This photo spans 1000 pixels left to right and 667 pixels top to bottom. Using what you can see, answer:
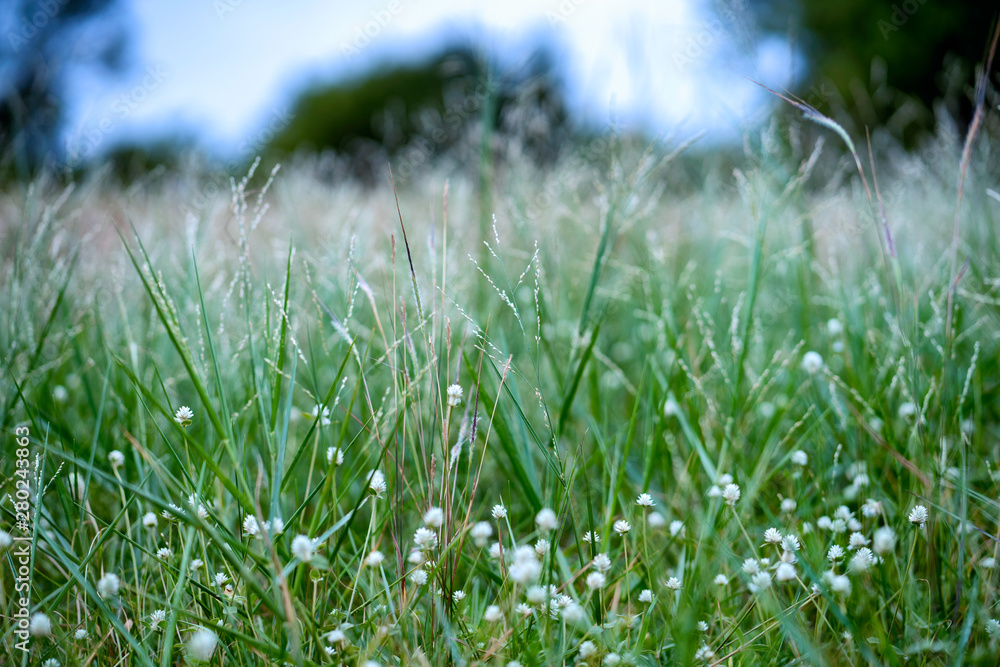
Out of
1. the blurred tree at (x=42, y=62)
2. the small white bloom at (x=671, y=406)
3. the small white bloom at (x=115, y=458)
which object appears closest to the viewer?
the small white bloom at (x=115, y=458)

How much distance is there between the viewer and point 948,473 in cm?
122

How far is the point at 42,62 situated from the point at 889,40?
40.3 feet

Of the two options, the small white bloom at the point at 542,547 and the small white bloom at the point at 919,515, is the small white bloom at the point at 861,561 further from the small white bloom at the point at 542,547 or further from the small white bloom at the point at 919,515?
the small white bloom at the point at 542,547

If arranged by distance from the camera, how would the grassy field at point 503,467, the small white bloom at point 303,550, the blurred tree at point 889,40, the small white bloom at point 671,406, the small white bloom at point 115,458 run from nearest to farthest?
the small white bloom at point 303,550, the grassy field at point 503,467, the small white bloom at point 115,458, the small white bloom at point 671,406, the blurred tree at point 889,40

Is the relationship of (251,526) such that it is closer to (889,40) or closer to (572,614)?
(572,614)

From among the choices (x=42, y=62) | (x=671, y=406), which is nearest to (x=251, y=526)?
(x=671, y=406)

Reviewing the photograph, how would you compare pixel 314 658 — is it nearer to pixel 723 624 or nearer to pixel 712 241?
pixel 723 624

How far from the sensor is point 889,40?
33.2ft

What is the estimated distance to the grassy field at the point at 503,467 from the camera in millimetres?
872

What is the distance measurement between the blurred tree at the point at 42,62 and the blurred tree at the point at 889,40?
27.2ft

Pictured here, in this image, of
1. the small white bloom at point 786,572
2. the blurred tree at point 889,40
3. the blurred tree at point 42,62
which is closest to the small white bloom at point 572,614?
the small white bloom at point 786,572

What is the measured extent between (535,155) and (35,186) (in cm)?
258

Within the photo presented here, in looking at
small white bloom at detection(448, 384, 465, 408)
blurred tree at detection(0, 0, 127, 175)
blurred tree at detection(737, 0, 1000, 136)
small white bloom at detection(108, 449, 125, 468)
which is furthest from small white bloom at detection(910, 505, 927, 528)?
blurred tree at detection(737, 0, 1000, 136)

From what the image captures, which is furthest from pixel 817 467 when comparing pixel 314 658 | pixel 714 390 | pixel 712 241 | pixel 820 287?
pixel 712 241
